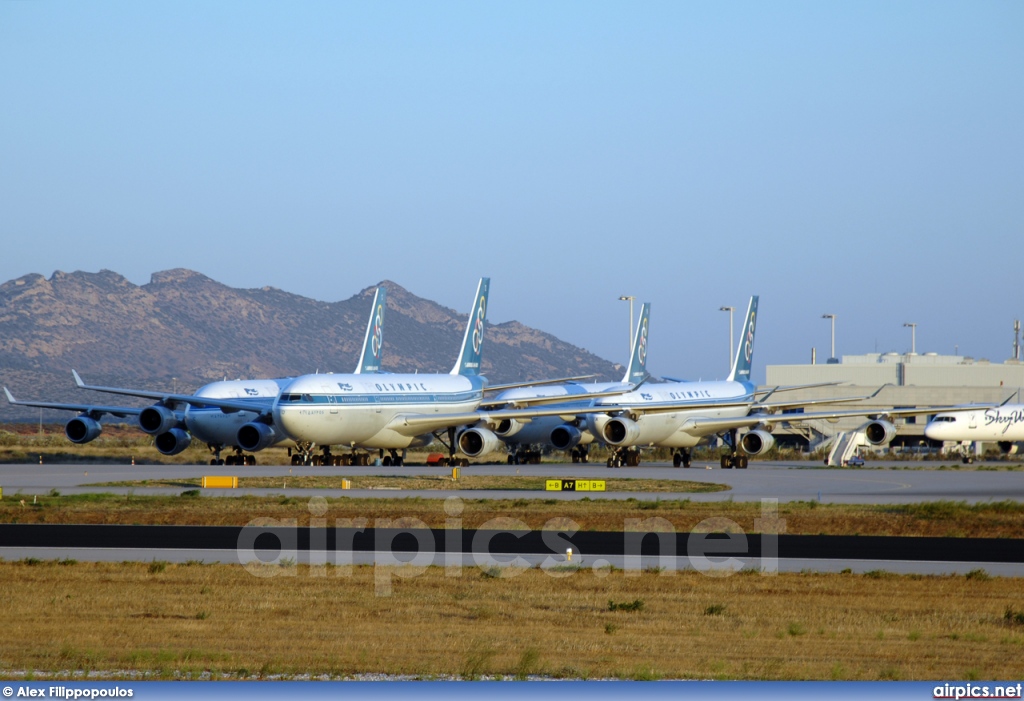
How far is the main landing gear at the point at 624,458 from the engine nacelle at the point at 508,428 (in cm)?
469

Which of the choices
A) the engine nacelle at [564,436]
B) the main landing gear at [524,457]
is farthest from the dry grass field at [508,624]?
the main landing gear at [524,457]

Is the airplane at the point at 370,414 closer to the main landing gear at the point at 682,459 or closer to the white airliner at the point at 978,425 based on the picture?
the main landing gear at the point at 682,459

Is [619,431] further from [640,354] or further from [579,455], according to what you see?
[640,354]

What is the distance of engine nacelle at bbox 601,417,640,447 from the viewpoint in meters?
58.5

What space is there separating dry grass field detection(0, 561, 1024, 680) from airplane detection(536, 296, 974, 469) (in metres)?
38.7

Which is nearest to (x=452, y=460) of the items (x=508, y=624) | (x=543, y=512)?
(x=543, y=512)

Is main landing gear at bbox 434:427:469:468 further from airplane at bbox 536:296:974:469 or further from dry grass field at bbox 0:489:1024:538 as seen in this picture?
dry grass field at bbox 0:489:1024:538

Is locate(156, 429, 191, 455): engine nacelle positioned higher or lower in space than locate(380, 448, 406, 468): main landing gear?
higher

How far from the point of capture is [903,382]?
117500mm

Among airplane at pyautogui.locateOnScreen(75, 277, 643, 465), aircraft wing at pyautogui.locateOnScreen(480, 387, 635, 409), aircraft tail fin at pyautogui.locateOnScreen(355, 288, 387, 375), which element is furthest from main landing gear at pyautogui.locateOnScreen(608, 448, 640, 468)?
aircraft tail fin at pyautogui.locateOnScreen(355, 288, 387, 375)

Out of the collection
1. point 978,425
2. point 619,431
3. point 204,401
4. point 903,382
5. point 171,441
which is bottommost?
point 171,441

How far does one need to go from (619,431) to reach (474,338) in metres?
13.3

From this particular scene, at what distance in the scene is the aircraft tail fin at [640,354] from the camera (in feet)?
253

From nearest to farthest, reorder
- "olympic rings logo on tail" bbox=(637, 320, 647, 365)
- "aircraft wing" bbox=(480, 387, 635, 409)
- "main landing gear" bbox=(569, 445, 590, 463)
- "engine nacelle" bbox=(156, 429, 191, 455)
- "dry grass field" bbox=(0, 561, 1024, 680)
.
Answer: "dry grass field" bbox=(0, 561, 1024, 680) < "engine nacelle" bbox=(156, 429, 191, 455) < "aircraft wing" bbox=(480, 387, 635, 409) < "main landing gear" bbox=(569, 445, 590, 463) < "olympic rings logo on tail" bbox=(637, 320, 647, 365)
